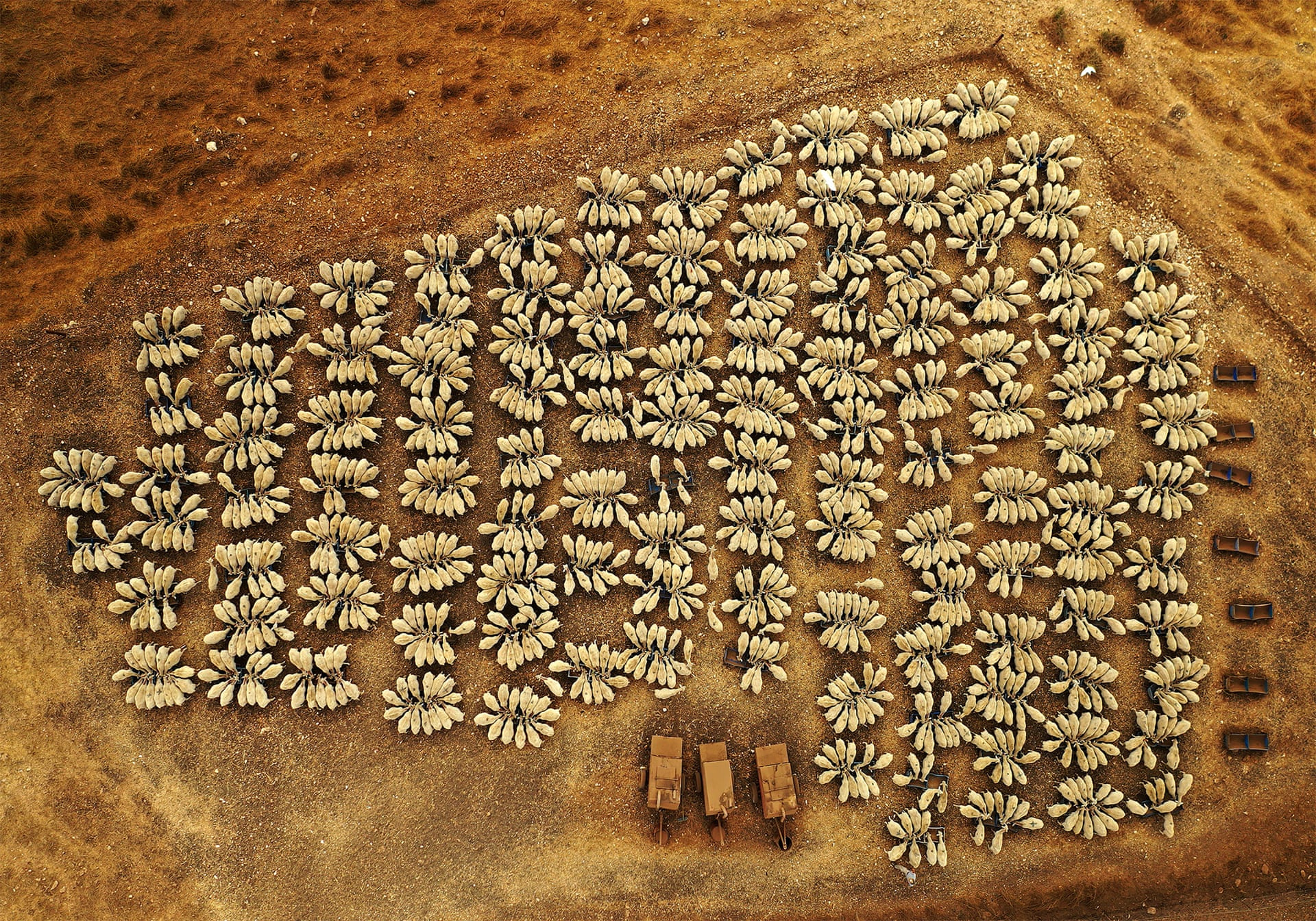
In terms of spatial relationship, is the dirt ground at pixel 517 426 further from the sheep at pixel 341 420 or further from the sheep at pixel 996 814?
the sheep at pixel 341 420

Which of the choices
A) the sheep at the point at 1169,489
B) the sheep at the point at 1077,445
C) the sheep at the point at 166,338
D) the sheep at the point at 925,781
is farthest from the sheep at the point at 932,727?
the sheep at the point at 166,338

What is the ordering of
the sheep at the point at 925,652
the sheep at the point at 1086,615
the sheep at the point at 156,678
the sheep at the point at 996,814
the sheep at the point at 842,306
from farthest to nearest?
the sheep at the point at 842,306
the sheep at the point at 1086,615
the sheep at the point at 925,652
the sheep at the point at 996,814
the sheep at the point at 156,678

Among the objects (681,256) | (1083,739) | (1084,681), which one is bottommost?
(1083,739)

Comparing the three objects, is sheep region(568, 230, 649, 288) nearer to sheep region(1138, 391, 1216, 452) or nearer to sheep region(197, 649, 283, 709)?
sheep region(197, 649, 283, 709)

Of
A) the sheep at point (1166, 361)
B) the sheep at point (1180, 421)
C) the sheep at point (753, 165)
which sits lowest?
the sheep at point (1180, 421)

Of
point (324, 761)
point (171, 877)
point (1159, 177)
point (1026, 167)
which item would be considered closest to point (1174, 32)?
point (1159, 177)

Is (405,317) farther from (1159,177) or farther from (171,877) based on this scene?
(1159,177)

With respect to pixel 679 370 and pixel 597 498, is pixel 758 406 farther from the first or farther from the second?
pixel 597 498

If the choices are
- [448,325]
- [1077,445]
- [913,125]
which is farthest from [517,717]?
[913,125]
